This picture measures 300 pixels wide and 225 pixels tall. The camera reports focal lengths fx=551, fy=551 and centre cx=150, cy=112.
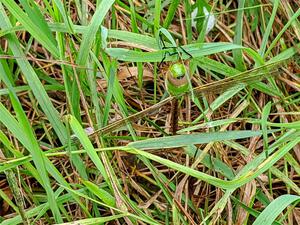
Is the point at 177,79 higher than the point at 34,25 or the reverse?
the reverse

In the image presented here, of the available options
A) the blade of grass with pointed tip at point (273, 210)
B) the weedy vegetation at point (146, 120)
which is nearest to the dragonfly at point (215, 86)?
the weedy vegetation at point (146, 120)

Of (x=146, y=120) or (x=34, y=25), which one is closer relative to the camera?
(x=34, y=25)

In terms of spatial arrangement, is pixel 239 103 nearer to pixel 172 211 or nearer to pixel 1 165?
pixel 172 211

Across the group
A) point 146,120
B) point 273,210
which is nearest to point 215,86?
point 146,120

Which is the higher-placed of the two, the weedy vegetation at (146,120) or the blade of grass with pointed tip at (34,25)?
the blade of grass with pointed tip at (34,25)

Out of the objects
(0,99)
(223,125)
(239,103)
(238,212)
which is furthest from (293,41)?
(0,99)

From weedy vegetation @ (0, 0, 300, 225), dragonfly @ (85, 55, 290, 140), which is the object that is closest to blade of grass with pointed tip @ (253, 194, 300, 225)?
weedy vegetation @ (0, 0, 300, 225)

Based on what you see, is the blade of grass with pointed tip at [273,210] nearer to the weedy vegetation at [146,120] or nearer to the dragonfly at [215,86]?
the weedy vegetation at [146,120]

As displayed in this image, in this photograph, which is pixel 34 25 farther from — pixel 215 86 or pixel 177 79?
pixel 215 86
